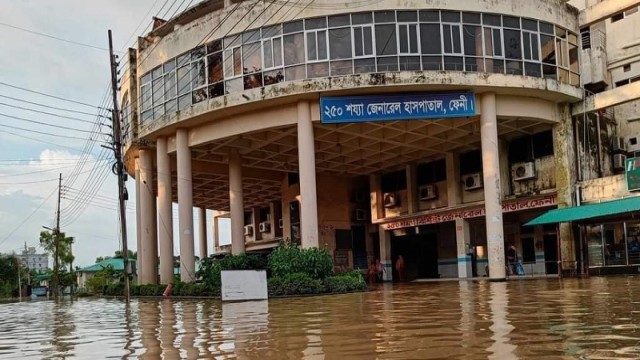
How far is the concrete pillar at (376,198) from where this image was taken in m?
36.4

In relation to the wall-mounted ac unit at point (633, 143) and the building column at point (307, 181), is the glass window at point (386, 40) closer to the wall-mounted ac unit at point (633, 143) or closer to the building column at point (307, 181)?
the building column at point (307, 181)

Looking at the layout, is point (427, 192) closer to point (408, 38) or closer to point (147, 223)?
point (408, 38)

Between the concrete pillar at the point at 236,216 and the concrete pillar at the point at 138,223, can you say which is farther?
the concrete pillar at the point at 138,223

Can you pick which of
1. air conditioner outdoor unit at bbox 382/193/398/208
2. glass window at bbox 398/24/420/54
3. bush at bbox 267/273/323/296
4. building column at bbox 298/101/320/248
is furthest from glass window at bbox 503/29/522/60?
air conditioner outdoor unit at bbox 382/193/398/208

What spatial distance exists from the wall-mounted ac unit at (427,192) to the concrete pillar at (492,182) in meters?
8.16

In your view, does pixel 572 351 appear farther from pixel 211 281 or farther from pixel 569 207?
pixel 569 207

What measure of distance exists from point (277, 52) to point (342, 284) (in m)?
9.40

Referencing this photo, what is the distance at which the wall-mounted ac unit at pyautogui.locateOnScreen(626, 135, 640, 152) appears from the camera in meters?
29.1

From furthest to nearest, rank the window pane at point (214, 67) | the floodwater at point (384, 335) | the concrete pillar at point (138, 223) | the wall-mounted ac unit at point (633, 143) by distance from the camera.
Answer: the concrete pillar at point (138, 223) → the wall-mounted ac unit at point (633, 143) → the window pane at point (214, 67) → the floodwater at point (384, 335)

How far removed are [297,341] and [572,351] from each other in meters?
3.10

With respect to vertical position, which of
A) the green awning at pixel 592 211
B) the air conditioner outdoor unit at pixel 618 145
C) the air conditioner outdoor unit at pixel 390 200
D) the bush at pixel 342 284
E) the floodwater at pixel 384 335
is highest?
the air conditioner outdoor unit at pixel 618 145

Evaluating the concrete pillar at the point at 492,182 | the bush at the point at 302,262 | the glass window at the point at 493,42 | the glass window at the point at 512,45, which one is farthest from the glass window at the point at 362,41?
the bush at the point at 302,262

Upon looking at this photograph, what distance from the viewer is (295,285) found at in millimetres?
20266

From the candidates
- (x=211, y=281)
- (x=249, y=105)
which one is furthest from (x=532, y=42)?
(x=211, y=281)
